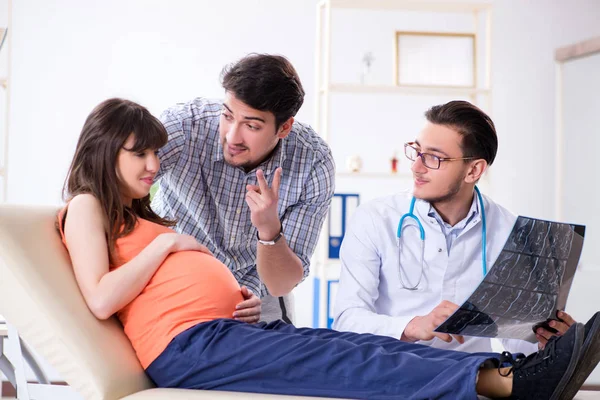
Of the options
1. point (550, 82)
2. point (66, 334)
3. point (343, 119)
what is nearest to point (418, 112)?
point (343, 119)

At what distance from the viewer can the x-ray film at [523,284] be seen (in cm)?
158

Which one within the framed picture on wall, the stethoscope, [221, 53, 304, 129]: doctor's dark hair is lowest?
the stethoscope

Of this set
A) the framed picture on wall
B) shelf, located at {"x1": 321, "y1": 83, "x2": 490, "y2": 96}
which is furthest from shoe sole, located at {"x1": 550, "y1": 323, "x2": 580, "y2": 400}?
the framed picture on wall

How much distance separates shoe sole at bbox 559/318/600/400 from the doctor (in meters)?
0.56

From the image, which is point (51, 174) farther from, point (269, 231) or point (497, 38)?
point (497, 38)

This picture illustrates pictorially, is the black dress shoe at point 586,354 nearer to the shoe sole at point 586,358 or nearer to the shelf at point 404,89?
the shoe sole at point 586,358

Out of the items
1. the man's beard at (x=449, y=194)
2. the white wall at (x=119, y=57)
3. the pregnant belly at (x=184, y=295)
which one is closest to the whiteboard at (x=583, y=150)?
the white wall at (x=119, y=57)

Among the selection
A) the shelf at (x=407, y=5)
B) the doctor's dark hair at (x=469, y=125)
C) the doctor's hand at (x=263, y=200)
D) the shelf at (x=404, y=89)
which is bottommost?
the doctor's hand at (x=263, y=200)

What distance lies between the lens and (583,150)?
4305 mm

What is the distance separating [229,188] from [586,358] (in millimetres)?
1217

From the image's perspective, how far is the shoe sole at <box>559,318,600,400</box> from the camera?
1.41 m

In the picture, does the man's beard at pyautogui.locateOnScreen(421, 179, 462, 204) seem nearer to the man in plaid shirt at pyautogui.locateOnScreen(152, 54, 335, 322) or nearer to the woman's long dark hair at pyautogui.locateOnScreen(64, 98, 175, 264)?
the man in plaid shirt at pyautogui.locateOnScreen(152, 54, 335, 322)

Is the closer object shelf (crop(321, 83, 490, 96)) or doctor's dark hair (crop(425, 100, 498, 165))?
doctor's dark hair (crop(425, 100, 498, 165))

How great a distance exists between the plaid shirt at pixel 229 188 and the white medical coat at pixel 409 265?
0.30 meters
